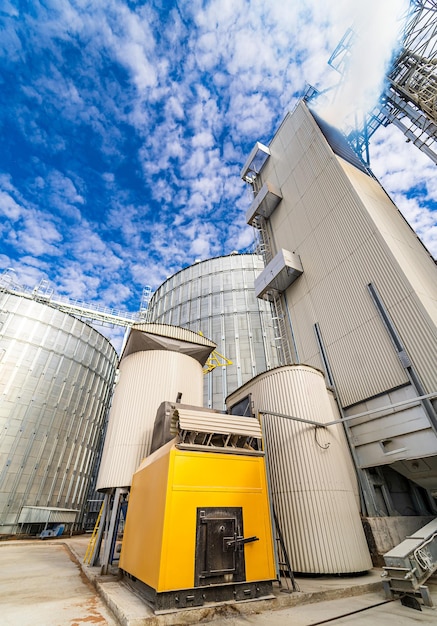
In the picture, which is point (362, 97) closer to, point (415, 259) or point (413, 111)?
point (413, 111)

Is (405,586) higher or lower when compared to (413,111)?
lower

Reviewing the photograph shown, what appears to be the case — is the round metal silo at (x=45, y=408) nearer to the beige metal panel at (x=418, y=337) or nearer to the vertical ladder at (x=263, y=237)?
the vertical ladder at (x=263, y=237)

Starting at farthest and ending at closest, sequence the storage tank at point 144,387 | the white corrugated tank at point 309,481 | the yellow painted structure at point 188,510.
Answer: the storage tank at point 144,387 → the white corrugated tank at point 309,481 → the yellow painted structure at point 188,510

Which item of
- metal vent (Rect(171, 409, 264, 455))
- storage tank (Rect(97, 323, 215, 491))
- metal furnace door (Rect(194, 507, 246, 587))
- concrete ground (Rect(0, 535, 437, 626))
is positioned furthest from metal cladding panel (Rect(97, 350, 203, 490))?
metal furnace door (Rect(194, 507, 246, 587))

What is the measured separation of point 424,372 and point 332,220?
8.90m

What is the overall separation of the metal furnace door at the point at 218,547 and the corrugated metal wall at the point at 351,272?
7.95 meters

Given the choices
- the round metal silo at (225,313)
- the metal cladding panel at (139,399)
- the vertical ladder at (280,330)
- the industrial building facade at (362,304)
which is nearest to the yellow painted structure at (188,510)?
the metal cladding panel at (139,399)

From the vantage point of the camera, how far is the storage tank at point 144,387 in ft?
38.0

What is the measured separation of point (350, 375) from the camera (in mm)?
12484

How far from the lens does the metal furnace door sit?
18.0 ft

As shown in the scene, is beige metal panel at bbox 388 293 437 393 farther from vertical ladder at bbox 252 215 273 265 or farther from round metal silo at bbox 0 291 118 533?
round metal silo at bbox 0 291 118 533

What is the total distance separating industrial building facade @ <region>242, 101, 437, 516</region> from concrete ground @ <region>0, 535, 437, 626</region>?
12.5 feet

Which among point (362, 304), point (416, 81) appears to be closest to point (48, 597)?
point (362, 304)

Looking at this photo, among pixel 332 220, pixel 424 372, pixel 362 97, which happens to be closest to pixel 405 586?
pixel 424 372
